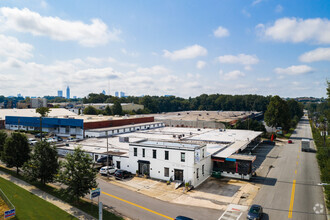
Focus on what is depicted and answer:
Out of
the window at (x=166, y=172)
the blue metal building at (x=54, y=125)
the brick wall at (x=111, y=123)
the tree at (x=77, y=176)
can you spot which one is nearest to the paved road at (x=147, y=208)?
the tree at (x=77, y=176)

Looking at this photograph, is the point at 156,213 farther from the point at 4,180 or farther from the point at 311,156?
the point at 311,156

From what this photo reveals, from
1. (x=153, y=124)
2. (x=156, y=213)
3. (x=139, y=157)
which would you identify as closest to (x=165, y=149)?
(x=139, y=157)

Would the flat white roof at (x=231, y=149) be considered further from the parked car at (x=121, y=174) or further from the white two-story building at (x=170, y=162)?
the parked car at (x=121, y=174)

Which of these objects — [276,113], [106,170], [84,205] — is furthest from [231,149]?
[276,113]

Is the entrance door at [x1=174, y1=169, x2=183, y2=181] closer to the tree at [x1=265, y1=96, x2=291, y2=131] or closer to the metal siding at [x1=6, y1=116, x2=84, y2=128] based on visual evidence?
the metal siding at [x1=6, y1=116, x2=84, y2=128]

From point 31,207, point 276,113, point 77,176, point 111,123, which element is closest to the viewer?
point 31,207

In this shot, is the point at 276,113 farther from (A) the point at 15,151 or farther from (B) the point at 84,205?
(A) the point at 15,151

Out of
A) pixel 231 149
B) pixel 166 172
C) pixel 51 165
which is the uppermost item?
pixel 51 165
